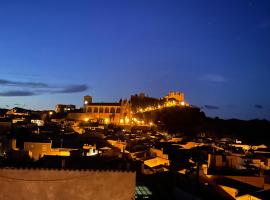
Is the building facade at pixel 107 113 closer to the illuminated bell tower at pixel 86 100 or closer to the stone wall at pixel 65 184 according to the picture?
the illuminated bell tower at pixel 86 100

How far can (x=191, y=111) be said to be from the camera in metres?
98.1

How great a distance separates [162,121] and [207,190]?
2837 inches

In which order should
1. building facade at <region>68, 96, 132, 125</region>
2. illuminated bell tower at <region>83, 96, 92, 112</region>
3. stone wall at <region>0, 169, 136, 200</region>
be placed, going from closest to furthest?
1. stone wall at <region>0, 169, 136, 200</region>
2. building facade at <region>68, 96, 132, 125</region>
3. illuminated bell tower at <region>83, 96, 92, 112</region>

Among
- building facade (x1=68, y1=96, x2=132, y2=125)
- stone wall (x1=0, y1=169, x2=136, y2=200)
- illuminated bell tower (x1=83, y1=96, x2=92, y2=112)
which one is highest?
illuminated bell tower (x1=83, y1=96, x2=92, y2=112)

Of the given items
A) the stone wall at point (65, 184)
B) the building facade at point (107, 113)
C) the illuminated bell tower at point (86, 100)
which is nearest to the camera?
the stone wall at point (65, 184)

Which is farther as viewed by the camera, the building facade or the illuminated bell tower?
the illuminated bell tower

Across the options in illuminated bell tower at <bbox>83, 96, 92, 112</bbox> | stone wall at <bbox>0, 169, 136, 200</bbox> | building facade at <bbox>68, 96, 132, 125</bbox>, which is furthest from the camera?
illuminated bell tower at <bbox>83, 96, 92, 112</bbox>

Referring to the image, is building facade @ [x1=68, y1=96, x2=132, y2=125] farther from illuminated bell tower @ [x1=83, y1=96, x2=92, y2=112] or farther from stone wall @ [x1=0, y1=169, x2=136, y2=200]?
stone wall @ [x1=0, y1=169, x2=136, y2=200]

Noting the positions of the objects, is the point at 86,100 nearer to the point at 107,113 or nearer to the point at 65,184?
the point at 107,113

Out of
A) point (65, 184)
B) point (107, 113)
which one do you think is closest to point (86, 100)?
point (107, 113)

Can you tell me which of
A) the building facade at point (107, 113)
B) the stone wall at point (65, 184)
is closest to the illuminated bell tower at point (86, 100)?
the building facade at point (107, 113)

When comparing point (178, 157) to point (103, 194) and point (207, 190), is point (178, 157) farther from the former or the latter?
point (103, 194)

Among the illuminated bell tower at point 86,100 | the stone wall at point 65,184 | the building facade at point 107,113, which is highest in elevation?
the illuminated bell tower at point 86,100

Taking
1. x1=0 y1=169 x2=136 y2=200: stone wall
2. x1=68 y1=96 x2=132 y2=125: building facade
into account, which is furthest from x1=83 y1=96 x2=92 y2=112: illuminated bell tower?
x1=0 y1=169 x2=136 y2=200: stone wall
